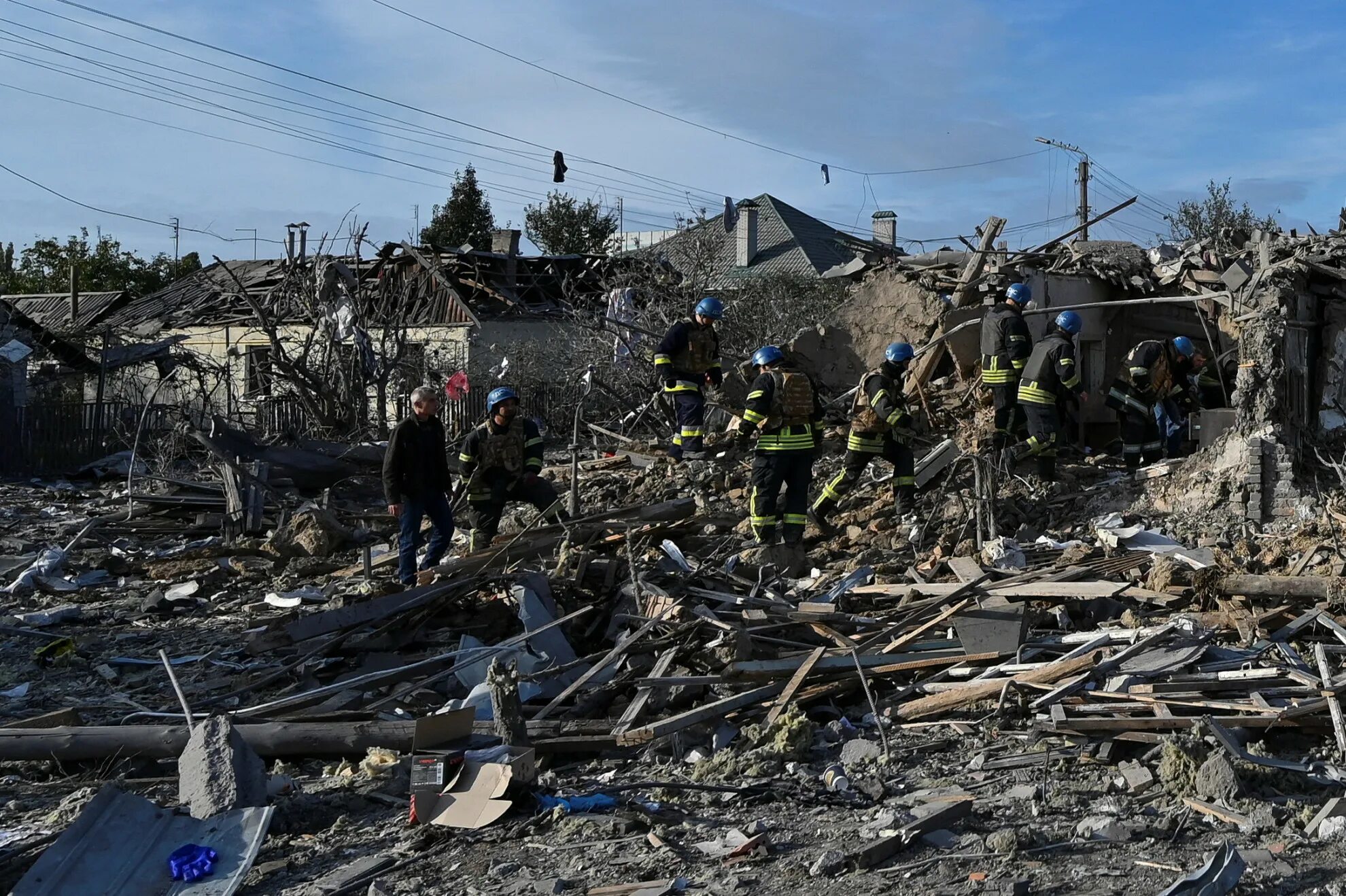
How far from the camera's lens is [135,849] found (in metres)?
4.90

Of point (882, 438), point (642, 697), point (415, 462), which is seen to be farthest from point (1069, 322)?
point (642, 697)

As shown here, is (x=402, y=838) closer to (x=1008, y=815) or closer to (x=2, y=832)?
(x=2, y=832)

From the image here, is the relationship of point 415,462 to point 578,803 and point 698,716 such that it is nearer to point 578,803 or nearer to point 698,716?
point 698,716

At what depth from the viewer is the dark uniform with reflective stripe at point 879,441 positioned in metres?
10.2

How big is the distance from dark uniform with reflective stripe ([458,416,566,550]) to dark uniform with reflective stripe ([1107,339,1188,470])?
593 cm

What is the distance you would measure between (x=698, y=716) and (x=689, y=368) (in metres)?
6.38

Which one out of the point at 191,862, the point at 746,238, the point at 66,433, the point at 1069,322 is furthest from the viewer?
the point at 746,238

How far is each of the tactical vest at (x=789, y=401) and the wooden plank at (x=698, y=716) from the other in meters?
3.18

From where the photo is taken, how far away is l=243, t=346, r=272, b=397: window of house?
17312 millimetres

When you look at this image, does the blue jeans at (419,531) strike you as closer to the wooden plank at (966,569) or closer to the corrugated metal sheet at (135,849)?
the wooden plank at (966,569)

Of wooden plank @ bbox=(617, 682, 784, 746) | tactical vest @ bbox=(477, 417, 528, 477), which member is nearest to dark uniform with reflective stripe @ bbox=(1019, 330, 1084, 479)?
tactical vest @ bbox=(477, 417, 528, 477)

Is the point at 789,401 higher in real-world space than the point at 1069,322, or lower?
lower

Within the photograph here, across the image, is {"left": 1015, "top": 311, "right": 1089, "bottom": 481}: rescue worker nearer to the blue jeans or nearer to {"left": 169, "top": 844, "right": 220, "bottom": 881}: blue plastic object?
the blue jeans

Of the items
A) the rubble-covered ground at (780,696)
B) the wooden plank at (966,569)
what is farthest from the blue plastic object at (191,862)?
the wooden plank at (966,569)
